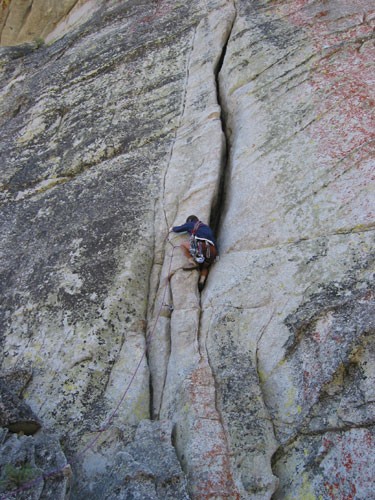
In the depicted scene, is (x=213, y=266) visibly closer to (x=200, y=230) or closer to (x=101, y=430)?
(x=200, y=230)

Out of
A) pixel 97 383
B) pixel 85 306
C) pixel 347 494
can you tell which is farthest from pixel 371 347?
pixel 85 306

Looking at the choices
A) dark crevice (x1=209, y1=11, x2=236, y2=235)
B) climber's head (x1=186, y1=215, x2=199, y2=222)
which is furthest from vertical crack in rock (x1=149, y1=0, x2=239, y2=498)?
climber's head (x1=186, y1=215, x2=199, y2=222)

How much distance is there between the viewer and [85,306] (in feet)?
29.8

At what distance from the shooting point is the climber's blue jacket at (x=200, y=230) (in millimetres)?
9289

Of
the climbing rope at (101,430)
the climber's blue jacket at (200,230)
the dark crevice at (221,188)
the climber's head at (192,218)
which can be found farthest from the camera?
the dark crevice at (221,188)

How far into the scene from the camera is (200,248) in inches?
361

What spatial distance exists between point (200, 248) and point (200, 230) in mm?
369

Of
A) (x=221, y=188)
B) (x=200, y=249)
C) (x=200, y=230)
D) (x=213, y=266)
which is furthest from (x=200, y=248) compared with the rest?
(x=221, y=188)

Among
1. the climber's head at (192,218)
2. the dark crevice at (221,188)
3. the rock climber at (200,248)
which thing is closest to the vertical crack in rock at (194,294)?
the dark crevice at (221,188)

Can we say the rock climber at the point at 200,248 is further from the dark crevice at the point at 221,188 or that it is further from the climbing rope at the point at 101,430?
the dark crevice at the point at 221,188

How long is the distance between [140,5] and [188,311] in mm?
11666

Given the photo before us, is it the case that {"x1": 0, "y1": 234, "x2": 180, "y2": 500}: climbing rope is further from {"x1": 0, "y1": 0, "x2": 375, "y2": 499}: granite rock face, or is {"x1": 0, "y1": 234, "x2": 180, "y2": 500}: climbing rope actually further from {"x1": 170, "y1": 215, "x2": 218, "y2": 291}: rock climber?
{"x1": 170, "y1": 215, "x2": 218, "y2": 291}: rock climber

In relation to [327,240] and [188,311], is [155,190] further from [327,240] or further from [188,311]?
[327,240]

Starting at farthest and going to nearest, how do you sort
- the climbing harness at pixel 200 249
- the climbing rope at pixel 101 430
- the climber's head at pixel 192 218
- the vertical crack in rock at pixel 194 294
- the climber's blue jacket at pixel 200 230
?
the climber's head at pixel 192 218 < the climber's blue jacket at pixel 200 230 < the climbing harness at pixel 200 249 < the vertical crack in rock at pixel 194 294 < the climbing rope at pixel 101 430
